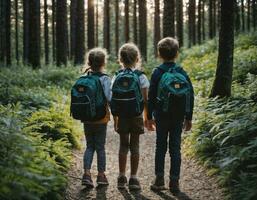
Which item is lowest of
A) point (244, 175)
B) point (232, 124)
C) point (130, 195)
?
point (130, 195)

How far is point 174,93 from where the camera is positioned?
6.60 meters

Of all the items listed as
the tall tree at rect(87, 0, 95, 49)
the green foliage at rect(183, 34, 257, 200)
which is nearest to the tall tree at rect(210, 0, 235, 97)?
the green foliage at rect(183, 34, 257, 200)

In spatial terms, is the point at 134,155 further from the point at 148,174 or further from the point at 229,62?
the point at 229,62

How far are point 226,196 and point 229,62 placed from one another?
441 centimetres

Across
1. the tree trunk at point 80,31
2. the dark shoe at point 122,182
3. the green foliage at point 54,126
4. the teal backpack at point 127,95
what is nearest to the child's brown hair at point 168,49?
the teal backpack at point 127,95

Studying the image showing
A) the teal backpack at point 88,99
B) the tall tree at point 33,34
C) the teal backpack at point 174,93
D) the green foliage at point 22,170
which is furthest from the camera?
the tall tree at point 33,34

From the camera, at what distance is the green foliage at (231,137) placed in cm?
618

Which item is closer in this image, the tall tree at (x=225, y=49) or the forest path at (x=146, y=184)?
the forest path at (x=146, y=184)

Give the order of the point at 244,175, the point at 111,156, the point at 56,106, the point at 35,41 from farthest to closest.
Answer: the point at 35,41 < the point at 56,106 < the point at 111,156 < the point at 244,175

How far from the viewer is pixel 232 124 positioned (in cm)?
729

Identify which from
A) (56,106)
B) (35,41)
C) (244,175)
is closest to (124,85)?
(244,175)

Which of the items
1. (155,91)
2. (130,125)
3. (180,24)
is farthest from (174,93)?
(180,24)

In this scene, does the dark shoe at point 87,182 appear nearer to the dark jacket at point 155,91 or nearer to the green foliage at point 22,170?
the green foliage at point 22,170

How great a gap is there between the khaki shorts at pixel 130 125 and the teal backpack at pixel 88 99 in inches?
12.5
